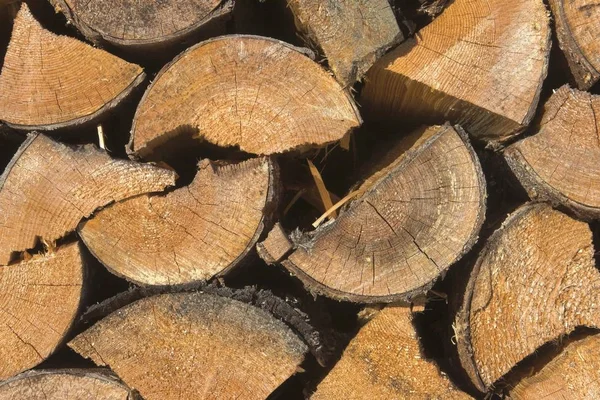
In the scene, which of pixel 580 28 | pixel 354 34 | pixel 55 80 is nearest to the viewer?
pixel 354 34

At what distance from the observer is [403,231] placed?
2.03 metres

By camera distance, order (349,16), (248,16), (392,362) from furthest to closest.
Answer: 1. (248,16)
2. (392,362)
3. (349,16)

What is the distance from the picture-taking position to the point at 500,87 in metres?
2.17

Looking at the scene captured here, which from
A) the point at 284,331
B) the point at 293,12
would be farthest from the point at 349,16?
the point at 284,331

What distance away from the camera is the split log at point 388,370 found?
85.0 inches

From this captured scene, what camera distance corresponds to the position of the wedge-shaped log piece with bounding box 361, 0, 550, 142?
2.17 m

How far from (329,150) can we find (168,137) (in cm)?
65

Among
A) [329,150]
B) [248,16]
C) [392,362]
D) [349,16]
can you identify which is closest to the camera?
[349,16]

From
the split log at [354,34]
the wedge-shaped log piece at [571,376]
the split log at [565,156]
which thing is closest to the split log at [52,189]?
the split log at [354,34]

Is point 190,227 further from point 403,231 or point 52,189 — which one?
point 403,231

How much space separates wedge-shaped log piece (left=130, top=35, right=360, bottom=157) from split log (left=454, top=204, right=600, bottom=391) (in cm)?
77

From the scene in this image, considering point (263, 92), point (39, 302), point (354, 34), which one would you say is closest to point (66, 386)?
point (39, 302)

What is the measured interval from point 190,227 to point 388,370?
2.94 ft

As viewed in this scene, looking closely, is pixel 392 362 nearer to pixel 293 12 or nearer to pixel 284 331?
pixel 284 331
